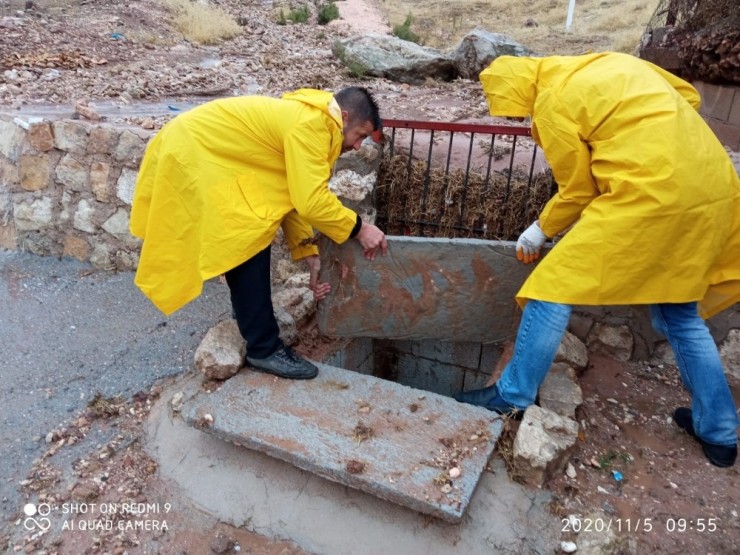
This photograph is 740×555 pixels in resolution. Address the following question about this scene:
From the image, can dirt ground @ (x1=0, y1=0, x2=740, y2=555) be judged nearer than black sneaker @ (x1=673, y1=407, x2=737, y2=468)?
Yes

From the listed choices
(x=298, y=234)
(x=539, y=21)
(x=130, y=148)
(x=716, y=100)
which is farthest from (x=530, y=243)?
(x=539, y=21)

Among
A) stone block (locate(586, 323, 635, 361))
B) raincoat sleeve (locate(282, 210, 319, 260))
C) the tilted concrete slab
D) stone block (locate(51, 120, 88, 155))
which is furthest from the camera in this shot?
stone block (locate(51, 120, 88, 155))

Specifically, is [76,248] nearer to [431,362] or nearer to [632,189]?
[431,362]

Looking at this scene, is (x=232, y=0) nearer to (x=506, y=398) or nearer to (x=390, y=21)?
(x=390, y=21)

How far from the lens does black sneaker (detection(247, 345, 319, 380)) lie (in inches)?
111

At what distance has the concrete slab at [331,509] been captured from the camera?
7.32 ft

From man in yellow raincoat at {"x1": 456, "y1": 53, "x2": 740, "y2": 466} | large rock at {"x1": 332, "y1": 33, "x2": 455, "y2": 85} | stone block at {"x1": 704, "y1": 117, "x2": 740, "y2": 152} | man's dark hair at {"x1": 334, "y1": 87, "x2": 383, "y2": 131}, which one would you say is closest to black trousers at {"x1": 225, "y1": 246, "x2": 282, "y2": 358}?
man's dark hair at {"x1": 334, "y1": 87, "x2": 383, "y2": 131}

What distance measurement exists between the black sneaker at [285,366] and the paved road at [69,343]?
0.72 m

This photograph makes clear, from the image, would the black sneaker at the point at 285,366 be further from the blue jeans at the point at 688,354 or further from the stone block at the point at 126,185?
the stone block at the point at 126,185

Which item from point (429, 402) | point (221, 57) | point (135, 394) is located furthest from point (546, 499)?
point (221, 57)

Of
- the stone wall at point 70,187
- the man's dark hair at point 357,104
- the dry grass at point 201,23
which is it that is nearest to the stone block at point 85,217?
the stone wall at point 70,187

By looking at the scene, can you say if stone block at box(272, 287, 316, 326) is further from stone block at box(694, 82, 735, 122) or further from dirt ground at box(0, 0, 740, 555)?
stone block at box(694, 82, 735, 122)

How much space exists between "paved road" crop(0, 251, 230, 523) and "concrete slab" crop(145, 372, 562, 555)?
62cm

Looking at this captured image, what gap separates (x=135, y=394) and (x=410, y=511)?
1628 mm
